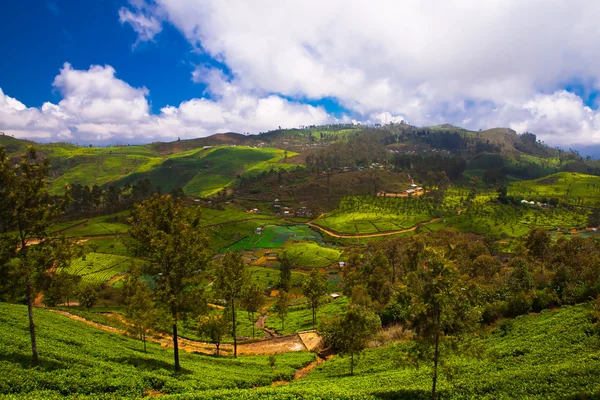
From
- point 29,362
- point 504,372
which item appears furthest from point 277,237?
point 504,372

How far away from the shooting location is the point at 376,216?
168375 millimetres

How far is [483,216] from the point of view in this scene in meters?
158

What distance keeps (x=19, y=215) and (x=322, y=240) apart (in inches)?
5387

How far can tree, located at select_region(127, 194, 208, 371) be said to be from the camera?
22.4 meters

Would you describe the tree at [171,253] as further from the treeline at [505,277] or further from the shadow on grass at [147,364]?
the treeline at [505,277]

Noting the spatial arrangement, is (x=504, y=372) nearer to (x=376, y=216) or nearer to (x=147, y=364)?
(x=147, y=364)

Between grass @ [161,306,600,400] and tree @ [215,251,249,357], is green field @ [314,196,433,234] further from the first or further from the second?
grass @ [161,306,600,400]

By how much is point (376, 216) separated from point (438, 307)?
15580 cm

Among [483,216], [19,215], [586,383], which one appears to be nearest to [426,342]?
[586,383]

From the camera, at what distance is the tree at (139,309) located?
23609mm

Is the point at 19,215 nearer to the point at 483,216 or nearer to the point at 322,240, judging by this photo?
the point at 322,240

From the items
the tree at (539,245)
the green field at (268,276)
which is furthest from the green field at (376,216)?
the tree at (539,245)

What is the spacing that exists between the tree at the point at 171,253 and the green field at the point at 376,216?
440ft

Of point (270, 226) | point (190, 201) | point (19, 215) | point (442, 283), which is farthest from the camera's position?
point (190, 201)
